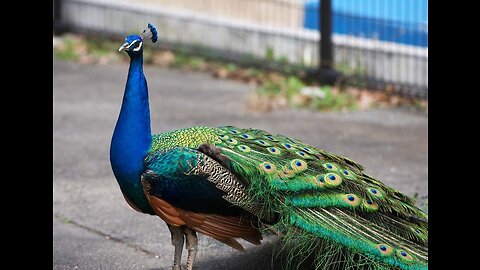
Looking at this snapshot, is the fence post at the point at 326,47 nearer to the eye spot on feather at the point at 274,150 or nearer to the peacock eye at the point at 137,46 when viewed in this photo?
the eye spot on feather at the point at 274,150

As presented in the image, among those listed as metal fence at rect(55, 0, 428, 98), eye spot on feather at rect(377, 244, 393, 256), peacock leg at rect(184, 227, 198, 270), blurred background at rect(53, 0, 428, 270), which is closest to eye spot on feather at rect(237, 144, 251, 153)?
peacock leg at rect(184, 227, 198, 270)

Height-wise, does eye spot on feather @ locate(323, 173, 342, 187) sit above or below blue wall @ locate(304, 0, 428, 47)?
below

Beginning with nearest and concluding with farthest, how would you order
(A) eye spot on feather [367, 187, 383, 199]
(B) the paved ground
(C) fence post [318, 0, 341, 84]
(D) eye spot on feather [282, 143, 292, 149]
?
(A) eye spot on feather [367, 187, 383, 199]
(D) eye spot on feather [282, 143, 292, 149]
(B) the paved ground
(C) fence post [318, 0, 341, 84]

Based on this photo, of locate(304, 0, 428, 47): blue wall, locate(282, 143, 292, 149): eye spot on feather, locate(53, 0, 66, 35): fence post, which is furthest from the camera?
locate(53, 0, 66, 35): fence post

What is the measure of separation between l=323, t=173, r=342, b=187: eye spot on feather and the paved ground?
0.66 meters

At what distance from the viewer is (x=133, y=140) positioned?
448 cm

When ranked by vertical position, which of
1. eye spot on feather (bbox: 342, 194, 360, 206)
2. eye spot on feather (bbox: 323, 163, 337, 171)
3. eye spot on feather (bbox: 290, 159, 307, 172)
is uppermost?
eye spot on feather (bbox: 290, 159, 307, 172)

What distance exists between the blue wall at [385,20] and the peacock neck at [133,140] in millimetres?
4966

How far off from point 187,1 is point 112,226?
572cm

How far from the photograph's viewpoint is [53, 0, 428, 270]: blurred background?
594 centimetres

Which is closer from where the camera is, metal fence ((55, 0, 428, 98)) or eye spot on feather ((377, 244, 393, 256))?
eye spot on feather ((377, 244, 393, 256))

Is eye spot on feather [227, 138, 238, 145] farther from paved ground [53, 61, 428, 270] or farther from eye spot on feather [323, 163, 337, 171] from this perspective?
paved ground [53, 61, 428, 270]

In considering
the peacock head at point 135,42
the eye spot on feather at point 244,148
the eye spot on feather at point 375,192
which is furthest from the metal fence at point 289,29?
the peacock head at point 135,42

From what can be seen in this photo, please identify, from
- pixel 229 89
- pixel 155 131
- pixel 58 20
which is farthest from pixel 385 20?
pixel 58 20
